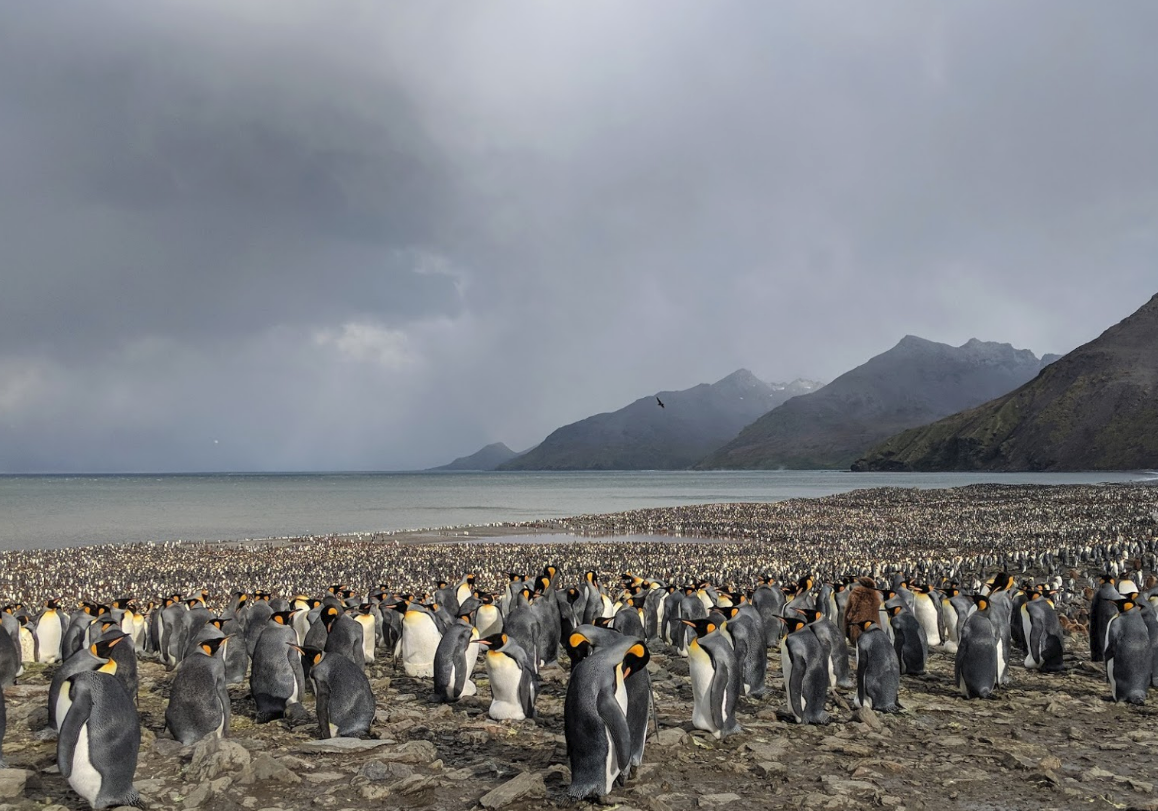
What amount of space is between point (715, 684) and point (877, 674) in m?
2.25

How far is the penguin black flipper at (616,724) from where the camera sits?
5.89 metres

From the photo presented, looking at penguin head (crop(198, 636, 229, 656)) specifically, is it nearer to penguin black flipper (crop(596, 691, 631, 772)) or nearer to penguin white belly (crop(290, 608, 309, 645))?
penguin white belly (crop(290, 608, 309, 645))

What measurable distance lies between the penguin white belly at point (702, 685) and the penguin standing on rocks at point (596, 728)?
1.53m

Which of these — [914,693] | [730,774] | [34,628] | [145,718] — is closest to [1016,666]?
[914,693]

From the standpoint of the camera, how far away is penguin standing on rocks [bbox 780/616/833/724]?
7938 millimetres

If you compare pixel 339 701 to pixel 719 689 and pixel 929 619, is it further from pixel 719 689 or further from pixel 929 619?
pixel 929 619

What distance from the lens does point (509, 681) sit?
809 centimetres

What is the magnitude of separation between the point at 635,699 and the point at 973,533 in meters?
34.1

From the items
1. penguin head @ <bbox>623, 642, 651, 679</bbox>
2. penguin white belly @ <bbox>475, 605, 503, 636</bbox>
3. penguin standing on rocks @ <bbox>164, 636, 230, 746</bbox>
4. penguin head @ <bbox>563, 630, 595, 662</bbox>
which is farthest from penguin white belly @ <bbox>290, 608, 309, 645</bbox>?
penguin head @ <bbox>623, 642, 651, 679</bbox>

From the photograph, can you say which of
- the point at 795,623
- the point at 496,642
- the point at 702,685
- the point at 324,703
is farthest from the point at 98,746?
the point at 795,623

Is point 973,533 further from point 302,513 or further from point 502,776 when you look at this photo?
point 302,513

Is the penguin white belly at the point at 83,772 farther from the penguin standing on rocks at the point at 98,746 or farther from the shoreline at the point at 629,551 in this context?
the shoreline at the point at 629,551

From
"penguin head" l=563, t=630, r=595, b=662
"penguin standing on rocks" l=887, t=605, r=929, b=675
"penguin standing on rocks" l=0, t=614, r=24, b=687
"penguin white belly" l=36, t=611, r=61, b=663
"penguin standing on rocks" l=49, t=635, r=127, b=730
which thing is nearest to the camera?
"penguin standing on rocks" l=49, t=635, r=127, b=730

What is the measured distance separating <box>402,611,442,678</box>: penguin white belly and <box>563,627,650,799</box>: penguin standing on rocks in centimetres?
481
